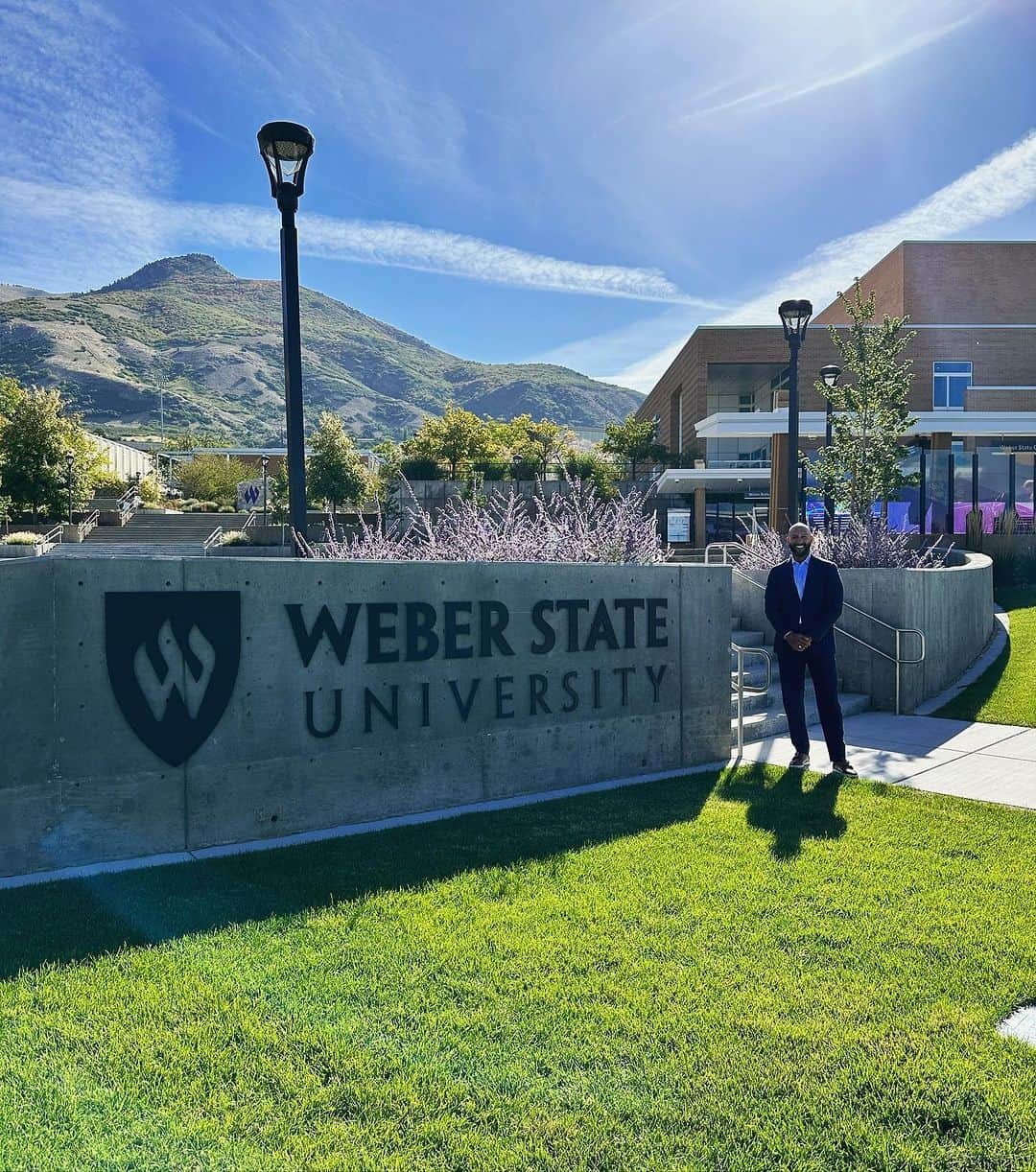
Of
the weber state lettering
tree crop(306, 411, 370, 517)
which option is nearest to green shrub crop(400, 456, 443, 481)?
tree crop(306, 411, 370, 517)

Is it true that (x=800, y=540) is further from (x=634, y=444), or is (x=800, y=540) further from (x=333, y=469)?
(x=634, y=444)

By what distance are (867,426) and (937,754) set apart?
1071cm

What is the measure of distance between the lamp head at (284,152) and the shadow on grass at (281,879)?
618 cm

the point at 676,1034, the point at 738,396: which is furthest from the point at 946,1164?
the point at 738,396

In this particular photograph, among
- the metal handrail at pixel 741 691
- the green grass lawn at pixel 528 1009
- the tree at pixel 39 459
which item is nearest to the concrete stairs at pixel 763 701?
the metal handrail at pixel 741 691

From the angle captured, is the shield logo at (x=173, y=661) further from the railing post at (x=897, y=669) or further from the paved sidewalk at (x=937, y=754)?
the railing post at (x=897, y=669)

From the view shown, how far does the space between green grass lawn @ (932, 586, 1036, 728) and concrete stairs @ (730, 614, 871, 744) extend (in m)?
0.98

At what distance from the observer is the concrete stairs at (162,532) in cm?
3534

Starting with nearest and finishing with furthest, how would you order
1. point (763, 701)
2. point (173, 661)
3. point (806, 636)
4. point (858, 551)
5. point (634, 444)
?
point (173, 661) < point (806, 636) < point (763, 701) < point (858, 551) < point (634, 444)

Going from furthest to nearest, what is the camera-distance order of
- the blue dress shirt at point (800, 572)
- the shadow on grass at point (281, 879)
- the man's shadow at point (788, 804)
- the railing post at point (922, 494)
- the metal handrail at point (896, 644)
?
the railing post at point (922, 494)
the metal handrail at point (896, 644)
the blue dress shirt at point (800, 572)
the man's shadow at point (788, 804)
the shadow on grass at point (281, 879)

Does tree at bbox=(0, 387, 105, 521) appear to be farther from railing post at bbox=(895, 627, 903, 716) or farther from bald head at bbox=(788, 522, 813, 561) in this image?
bald head at bbox=(788, 522, 813, 561)

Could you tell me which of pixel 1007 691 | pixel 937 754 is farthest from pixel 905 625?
pixel 937 754

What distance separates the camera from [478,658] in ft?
19.9

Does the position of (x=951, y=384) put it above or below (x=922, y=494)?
above
